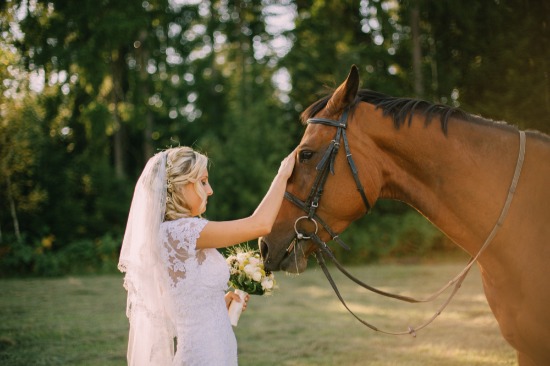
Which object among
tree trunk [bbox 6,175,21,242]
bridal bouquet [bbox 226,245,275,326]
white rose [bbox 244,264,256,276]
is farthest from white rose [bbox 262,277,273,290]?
tree trunk [bbox 6,175,21,242]

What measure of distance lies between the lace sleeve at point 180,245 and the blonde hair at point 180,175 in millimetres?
133

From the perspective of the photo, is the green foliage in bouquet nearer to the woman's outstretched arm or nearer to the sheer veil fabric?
the woman's outstretched arm

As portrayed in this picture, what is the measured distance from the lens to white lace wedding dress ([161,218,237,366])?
2951mm

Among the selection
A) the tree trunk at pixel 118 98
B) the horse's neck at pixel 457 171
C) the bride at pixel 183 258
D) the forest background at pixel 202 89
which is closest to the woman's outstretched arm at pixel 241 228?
the bride at pixel 183 258

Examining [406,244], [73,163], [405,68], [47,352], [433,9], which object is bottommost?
[406,244]

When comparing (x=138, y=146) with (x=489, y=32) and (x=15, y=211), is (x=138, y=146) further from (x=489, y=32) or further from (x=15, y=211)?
(x=489, y=32)

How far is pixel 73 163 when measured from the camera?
18.8 m

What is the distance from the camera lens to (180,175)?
3.00m

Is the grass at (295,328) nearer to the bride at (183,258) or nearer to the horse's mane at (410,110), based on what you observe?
the bride at (183,258)

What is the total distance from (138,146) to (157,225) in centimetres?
2274

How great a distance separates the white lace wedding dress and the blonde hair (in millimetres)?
131

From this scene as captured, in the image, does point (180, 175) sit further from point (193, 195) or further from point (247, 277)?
point (247, 277)

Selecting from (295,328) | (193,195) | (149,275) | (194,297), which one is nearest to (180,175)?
(193,195)

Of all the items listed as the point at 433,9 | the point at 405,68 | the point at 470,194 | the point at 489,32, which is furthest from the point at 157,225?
the point at 405,68
